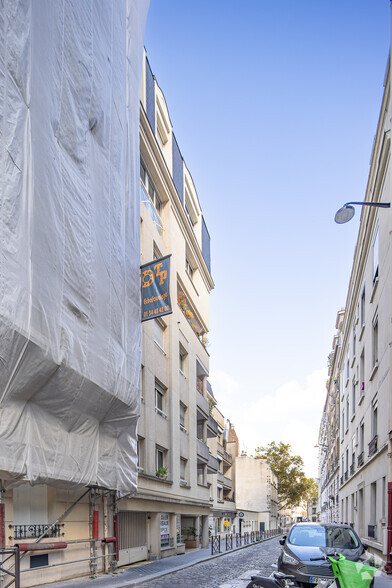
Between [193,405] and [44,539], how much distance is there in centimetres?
1637

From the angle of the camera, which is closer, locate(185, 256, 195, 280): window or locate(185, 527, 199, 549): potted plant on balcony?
locate(185, 527, 199, 549): potted plant on balcony

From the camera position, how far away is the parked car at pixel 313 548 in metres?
9.41

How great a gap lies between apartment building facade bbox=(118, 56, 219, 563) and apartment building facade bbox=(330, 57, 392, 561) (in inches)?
275

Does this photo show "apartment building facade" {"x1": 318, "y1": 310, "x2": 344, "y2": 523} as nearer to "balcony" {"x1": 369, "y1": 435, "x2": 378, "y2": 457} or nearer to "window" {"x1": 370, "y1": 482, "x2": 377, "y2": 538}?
"window" {"x1": 370, "y1": 482, "x2": 377, "y2": 538}

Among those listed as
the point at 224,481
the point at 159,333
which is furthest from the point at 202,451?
the point at 224,481

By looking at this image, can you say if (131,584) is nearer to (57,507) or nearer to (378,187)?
(57,507)

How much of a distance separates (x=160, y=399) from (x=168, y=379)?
0.89 metres

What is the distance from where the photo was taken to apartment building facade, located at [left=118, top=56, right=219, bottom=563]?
1802 centimetres

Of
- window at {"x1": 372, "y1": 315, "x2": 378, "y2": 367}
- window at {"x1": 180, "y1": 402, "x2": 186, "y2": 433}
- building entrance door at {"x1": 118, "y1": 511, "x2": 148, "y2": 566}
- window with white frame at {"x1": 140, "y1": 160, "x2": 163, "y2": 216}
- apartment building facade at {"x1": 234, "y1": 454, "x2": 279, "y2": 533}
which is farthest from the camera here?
apartment building facade at {"x1": 234, "y1": 454, "x2": 279, "y2": 533}

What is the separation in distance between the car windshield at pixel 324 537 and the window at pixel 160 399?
397 inches

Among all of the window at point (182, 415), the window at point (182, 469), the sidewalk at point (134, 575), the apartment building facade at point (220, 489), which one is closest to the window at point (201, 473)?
the apartment building facade at point (220, 489)

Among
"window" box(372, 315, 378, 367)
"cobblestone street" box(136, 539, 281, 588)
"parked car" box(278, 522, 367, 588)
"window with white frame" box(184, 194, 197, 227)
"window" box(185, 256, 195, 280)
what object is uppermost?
"window with white frame" box(184, 194, 197, 227)

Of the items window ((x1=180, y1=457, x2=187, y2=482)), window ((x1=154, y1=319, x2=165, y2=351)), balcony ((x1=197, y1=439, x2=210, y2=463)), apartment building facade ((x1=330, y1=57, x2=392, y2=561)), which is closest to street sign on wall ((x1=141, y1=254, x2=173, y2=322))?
window ((x1=154, y1=319, x2=165, y2=351))

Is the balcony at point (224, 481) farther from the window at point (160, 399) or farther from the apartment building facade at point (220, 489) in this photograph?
the window at point (160, 399)
